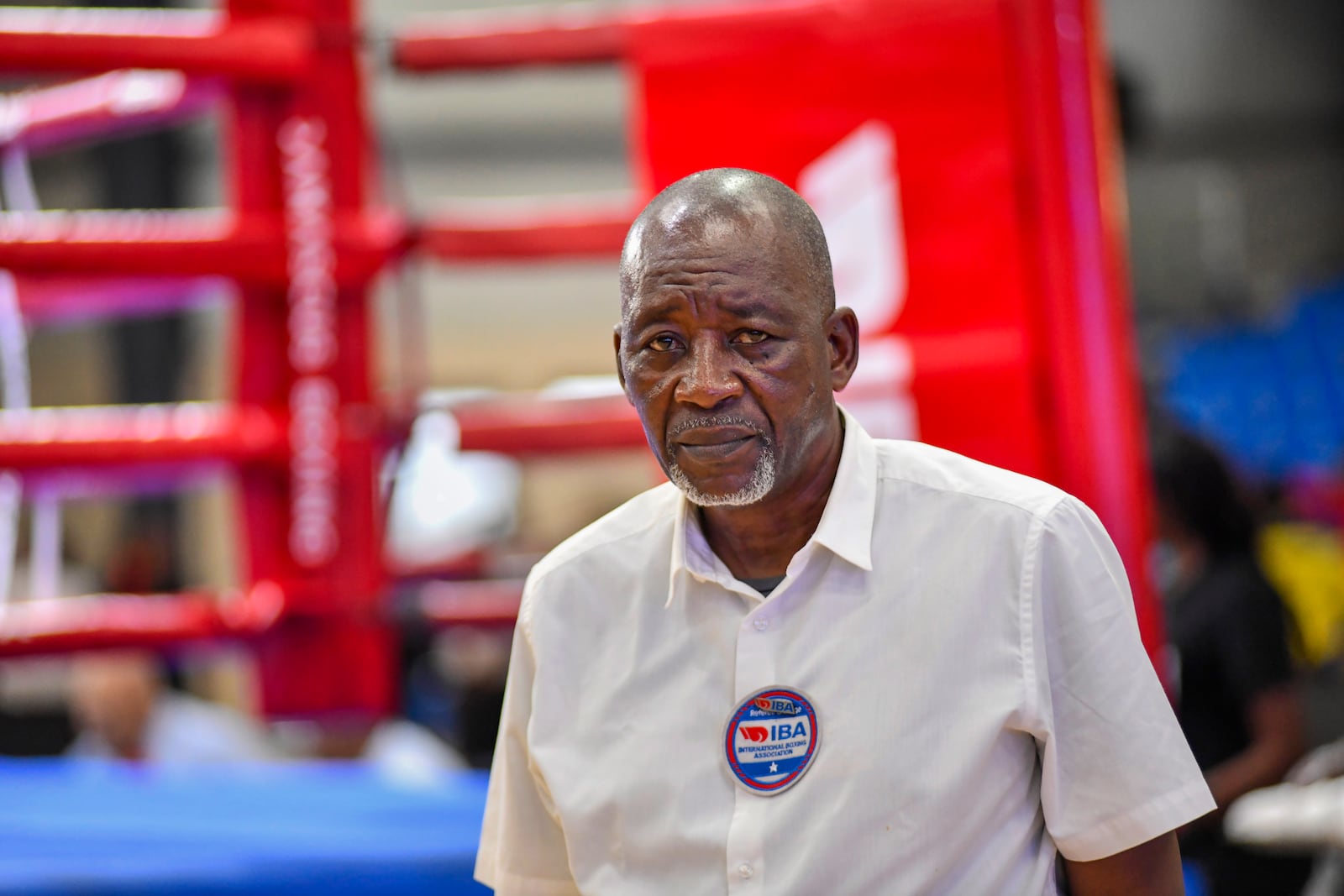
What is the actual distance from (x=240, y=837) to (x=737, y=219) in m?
1.11

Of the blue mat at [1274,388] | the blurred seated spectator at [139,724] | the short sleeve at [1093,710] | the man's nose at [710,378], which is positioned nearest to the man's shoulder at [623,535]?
the man's nose at [710,378]

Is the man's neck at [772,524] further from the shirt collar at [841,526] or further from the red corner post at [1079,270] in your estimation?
the red corner post at [1079,270]

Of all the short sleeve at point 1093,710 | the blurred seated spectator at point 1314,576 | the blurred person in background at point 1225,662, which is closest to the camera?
the short sleeve at point 1093,710

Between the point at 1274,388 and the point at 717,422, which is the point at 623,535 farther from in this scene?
the point at 1274,388

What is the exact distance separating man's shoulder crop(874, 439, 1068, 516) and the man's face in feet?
0.26

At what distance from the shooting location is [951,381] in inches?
55.7

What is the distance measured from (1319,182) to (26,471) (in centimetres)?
662

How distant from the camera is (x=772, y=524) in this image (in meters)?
1.00

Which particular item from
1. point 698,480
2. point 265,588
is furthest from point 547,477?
point 698,480

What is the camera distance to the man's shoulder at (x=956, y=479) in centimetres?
91

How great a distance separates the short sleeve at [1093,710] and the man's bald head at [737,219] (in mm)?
238

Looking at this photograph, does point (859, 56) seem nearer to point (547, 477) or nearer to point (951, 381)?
point (951, 381)

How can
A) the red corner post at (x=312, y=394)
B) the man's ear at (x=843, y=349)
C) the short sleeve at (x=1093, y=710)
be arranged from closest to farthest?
the short sleeve at (x=1093, y=710), the man's ear at (x=843, y=349), the red corner post at (x=312, y=394)

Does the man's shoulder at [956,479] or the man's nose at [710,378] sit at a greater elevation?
the man's nose at [710,378]
